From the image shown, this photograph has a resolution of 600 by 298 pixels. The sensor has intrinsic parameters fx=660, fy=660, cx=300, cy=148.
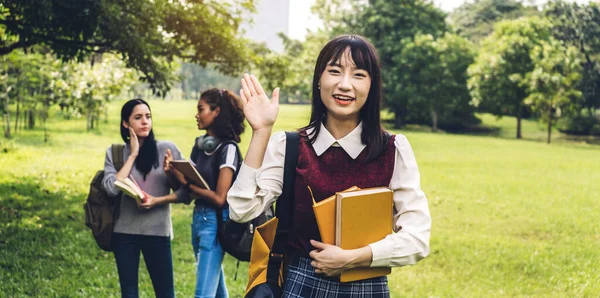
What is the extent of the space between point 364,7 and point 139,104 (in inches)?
1608

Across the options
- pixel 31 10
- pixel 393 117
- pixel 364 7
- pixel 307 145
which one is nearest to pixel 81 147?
pixel 31 10

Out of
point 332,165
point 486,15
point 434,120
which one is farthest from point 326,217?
point 486,15

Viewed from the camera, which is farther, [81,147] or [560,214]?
[81,147]

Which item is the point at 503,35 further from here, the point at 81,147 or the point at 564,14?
the point at 81,147

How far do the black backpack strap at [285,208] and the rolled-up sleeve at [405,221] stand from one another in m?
0.31

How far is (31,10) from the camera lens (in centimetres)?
654

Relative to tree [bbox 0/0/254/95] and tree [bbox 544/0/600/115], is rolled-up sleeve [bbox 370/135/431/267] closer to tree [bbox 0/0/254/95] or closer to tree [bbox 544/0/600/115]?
tree [bbox 0/0/254/95]

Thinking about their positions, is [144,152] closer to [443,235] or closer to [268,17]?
[268,17]

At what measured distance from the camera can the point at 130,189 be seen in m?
3.79

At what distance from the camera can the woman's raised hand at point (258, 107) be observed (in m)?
2.17

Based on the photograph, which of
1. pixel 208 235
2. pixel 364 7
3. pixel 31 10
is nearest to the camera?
pixel 208 235

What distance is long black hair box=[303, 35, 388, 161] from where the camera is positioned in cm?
214

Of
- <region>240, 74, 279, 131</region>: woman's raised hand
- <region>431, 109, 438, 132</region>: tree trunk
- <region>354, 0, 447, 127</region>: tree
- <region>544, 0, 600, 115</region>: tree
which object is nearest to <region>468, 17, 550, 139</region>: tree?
<region>544, 0, 600, 115</region>: tree

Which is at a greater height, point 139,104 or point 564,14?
point 564,14
